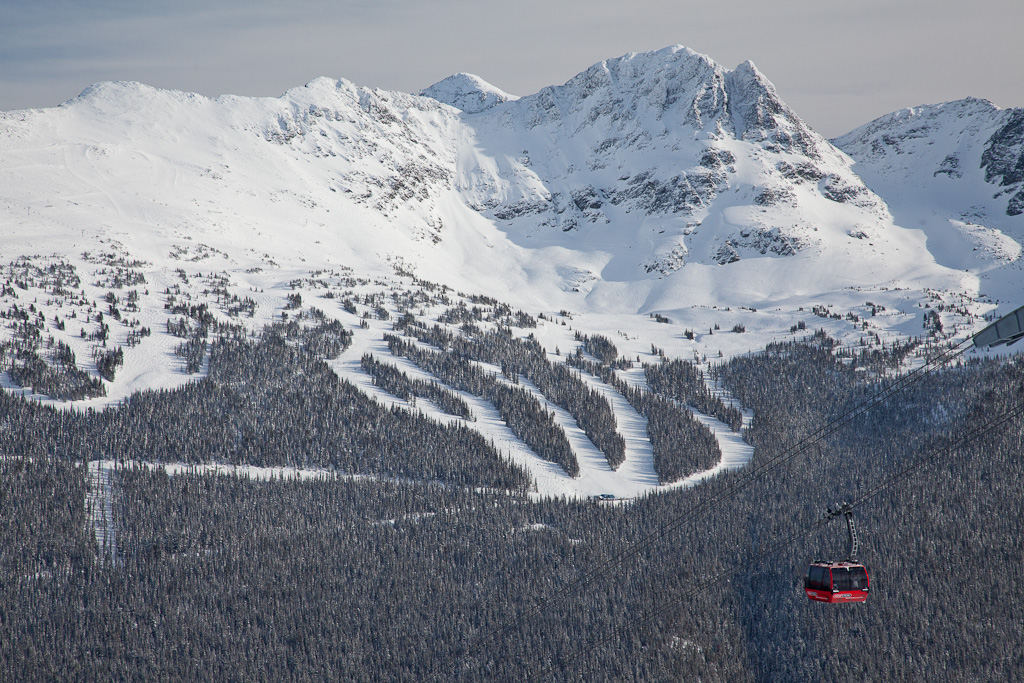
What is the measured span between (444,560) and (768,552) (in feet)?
111

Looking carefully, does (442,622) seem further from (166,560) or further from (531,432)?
(531,432)

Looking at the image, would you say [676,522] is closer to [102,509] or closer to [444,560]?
[444,560]

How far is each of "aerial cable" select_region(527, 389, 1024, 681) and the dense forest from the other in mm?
350

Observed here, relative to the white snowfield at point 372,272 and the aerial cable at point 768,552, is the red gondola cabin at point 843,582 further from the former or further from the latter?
the white snowfield at point 372,272

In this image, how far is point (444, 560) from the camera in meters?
75.2

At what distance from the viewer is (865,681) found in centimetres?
7231

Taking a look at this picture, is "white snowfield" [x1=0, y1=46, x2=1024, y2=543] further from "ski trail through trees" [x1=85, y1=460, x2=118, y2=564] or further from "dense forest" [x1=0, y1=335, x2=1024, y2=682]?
"dense forest" [x1=0, y1=335, x2=1024, y2=682]

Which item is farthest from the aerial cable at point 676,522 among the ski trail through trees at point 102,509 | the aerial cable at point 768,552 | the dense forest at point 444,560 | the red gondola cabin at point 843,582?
the ski trail through trees at point 102,509

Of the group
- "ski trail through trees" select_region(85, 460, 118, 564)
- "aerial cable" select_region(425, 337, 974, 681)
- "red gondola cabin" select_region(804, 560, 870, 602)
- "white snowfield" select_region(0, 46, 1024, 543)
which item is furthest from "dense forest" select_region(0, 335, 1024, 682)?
"red gondola cabin" select_region(804, 560, 870, 602)

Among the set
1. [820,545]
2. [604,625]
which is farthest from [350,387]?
[820,545]

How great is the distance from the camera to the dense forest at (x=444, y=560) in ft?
217

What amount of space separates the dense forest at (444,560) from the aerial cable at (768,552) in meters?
0.35

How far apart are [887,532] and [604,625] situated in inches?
1363

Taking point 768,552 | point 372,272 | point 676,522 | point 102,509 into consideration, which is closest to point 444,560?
point 676,522
